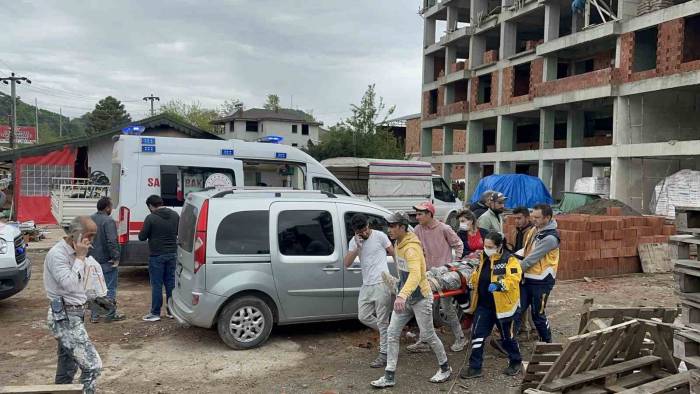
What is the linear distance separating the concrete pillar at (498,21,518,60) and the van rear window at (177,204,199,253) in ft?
95.7

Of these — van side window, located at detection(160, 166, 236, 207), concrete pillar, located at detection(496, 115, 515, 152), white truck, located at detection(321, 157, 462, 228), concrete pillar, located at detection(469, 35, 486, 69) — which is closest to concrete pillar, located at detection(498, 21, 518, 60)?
concrete pillar, located at detection(469, 35, 486, 69)

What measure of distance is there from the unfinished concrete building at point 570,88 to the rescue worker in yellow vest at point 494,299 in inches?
733

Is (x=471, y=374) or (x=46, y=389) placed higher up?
(x=46, y=389)

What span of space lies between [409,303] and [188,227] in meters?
2.80

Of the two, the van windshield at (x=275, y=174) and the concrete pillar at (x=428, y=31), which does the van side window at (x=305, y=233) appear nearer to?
the van windshield at (x=275, y=174)

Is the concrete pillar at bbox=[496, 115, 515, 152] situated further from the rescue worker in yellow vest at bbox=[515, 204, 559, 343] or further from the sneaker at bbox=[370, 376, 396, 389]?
the sneaker at bbox=[370, 376, 396, 389]

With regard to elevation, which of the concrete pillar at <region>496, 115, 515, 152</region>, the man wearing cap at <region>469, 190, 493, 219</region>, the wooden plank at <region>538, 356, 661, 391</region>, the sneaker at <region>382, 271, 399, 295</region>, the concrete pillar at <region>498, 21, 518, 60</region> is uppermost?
the concrete pillar at <region>498, 21, 518, 60</region>

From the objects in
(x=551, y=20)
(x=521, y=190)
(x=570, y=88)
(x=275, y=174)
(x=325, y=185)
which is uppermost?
(x=551, y=20)

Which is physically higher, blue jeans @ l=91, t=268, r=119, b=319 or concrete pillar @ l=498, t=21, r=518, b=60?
concrete pillar @ l=498, t=21, r=518, b=60

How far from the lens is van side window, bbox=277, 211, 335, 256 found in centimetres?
628

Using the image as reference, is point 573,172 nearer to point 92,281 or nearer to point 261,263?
point 261,263

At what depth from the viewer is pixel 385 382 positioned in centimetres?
507

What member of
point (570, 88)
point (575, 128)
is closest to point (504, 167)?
point (575, 128)

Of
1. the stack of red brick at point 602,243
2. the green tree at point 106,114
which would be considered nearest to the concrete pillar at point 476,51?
the stack of red brick at point 602,243
